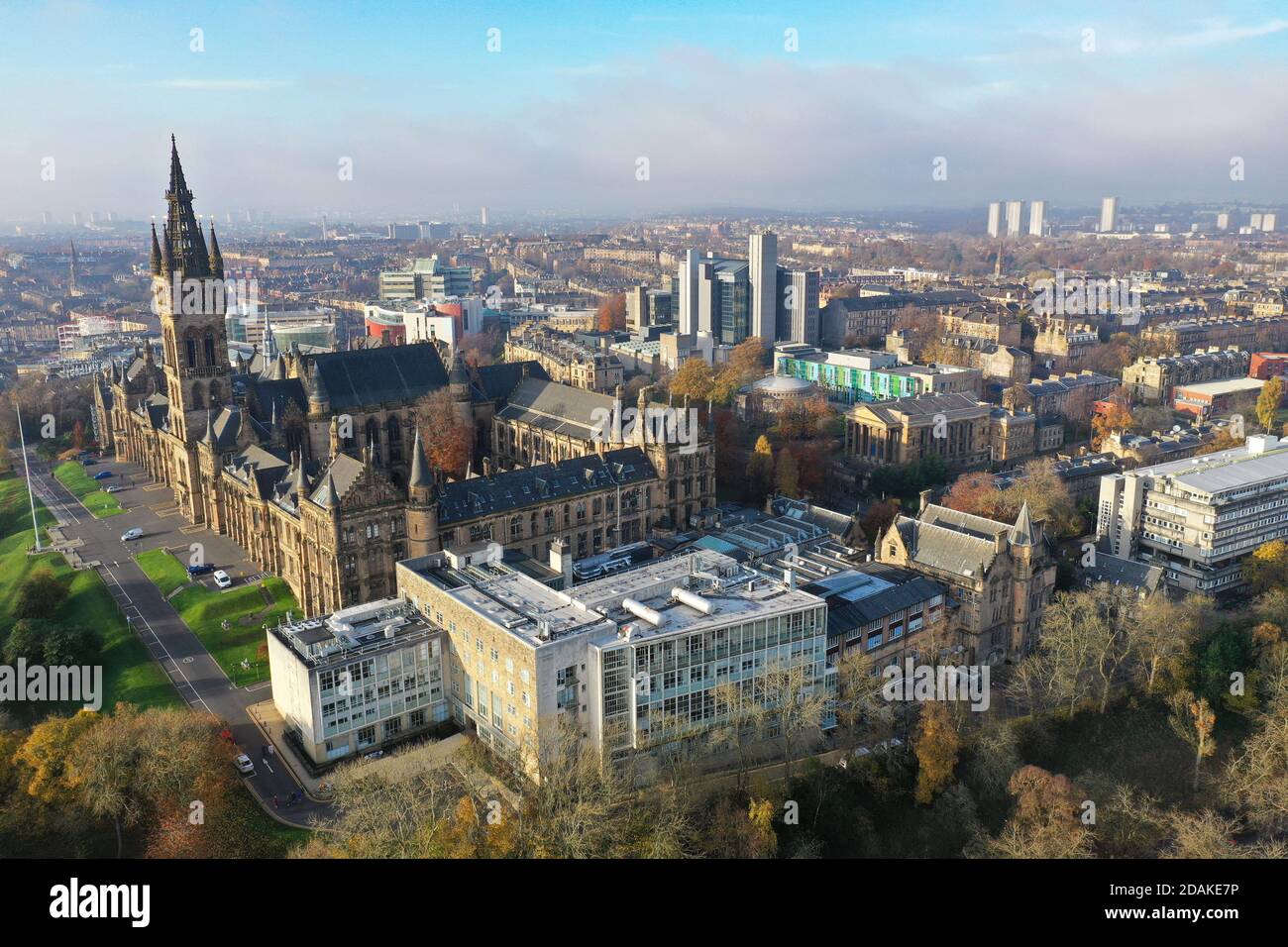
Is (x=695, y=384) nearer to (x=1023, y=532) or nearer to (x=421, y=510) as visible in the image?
(x=421, y=510)

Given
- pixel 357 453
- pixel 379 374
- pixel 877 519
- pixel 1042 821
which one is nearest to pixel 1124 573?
pixel 877 519

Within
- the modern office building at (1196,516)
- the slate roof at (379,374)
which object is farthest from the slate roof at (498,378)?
the modern office building at (1196,516)

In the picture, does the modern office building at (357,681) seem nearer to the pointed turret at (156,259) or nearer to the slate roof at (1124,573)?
the pointed turret at (156,259)

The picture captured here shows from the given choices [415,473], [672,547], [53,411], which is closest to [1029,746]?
[672,547]

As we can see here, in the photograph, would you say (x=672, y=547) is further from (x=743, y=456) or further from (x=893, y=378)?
(x=893, y=378)

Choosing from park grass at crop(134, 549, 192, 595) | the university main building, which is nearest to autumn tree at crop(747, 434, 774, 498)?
the university main building

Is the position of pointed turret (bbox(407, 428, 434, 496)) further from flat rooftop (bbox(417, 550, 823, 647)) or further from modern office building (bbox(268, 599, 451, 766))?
modern office building (bbox(268, 599, 451, 766))
